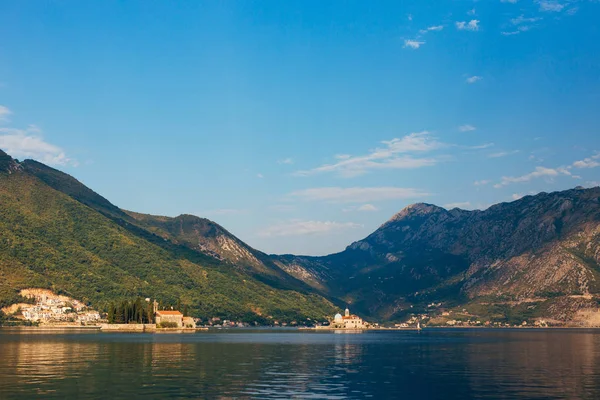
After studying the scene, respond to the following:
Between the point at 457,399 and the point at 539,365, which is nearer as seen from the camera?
the point at 457,399

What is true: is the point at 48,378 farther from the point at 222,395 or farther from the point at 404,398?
the point at 404,398

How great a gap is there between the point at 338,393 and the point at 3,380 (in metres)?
39.9

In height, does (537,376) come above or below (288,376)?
below

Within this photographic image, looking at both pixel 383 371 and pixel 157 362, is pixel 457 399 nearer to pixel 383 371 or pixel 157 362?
pixel 383 371

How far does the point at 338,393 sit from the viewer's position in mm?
72062

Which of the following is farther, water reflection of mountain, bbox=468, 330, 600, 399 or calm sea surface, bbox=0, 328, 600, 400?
water reflection of mountain, bbox=468, 330, 600, 399

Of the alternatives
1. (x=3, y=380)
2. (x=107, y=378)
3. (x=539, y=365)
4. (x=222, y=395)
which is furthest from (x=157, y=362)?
(x=539, y=365)

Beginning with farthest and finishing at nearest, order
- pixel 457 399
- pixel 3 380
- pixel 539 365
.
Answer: pixel 539 365, pixel 3 380, pixel 457 399

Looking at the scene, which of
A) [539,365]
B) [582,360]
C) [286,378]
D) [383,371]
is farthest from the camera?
[582,360]

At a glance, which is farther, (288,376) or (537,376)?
(288,376)

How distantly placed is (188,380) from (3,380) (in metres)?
21.6

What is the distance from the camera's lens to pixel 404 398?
69.1 metres

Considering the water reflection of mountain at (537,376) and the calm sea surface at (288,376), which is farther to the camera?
the water reflection of mountain at (537,376)

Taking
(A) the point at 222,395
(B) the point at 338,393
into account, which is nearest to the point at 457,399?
(B) the point at 338,393
